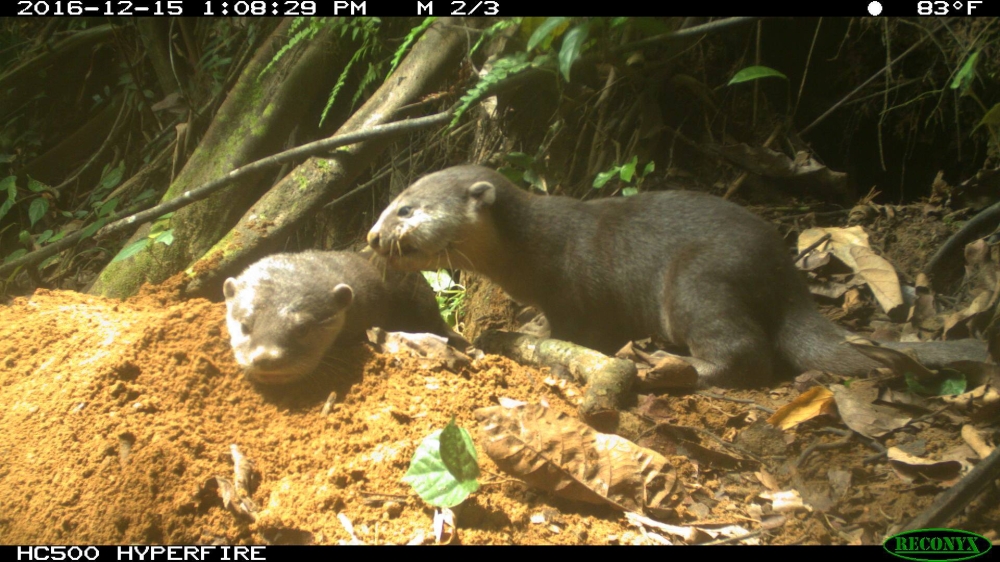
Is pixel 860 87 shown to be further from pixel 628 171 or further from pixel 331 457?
pixel 331 457

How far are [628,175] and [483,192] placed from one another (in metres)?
1.01

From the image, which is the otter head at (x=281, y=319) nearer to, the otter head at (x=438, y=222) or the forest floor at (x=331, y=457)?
the forest floor at (x=331, y=457)

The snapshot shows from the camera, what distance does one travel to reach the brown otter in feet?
13.8

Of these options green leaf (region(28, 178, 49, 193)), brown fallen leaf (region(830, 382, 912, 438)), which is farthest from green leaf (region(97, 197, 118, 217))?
brown fallen leaf (region(830, 382, 912, 438))

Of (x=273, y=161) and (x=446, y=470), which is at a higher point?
(x=273, y=161)

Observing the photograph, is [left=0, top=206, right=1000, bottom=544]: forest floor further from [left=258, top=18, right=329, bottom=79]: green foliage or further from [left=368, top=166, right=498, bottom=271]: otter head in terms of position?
[left=258, top=18, right=329, bottom=79]: green foliage

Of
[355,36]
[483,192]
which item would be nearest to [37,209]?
[355,36]

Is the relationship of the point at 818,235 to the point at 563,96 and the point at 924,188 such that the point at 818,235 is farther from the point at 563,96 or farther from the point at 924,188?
the point at 563,96

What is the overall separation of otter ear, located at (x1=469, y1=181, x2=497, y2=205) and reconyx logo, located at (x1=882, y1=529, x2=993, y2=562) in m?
3.16

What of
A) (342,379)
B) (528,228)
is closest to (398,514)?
(342,379)

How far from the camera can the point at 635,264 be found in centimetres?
468

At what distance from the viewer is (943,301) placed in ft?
14.0

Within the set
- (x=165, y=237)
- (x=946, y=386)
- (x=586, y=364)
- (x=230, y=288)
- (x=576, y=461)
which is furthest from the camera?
(x=165, y=237)

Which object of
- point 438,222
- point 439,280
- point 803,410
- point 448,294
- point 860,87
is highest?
point 860,87
